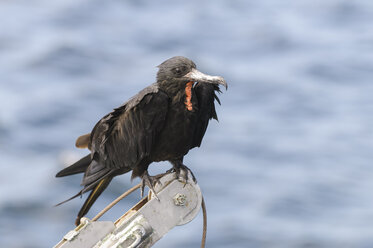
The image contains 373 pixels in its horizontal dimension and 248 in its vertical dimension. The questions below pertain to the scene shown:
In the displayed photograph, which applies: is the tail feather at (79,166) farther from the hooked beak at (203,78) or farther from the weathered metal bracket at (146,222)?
the weathered metal bracket at (146,222)

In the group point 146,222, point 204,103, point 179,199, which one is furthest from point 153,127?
point 146,222

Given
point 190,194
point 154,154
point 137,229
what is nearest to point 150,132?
point 154,154

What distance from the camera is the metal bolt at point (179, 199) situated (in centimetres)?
279

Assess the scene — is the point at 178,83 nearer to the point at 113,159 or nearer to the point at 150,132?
the point at 150,132

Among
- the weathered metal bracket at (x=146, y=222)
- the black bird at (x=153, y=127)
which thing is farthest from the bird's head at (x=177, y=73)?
the weathered metal bracket at (x=146, y=222)

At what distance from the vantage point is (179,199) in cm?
280

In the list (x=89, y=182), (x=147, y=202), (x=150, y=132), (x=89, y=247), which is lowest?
(x=89, y=247)

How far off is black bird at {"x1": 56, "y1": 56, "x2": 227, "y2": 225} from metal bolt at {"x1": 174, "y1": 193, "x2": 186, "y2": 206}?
2.56ft

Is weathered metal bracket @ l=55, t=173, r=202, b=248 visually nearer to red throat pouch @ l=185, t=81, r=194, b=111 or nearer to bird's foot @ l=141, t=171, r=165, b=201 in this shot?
bird's foot @ l=141, t=171, r=165, b=201

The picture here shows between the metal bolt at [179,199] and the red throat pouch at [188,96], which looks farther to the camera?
the red throat pouch at [188,96]

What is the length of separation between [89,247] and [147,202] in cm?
29

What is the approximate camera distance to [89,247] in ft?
8.43

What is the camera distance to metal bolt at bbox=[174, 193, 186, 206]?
2.79 m

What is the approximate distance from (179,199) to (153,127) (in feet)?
3.06
